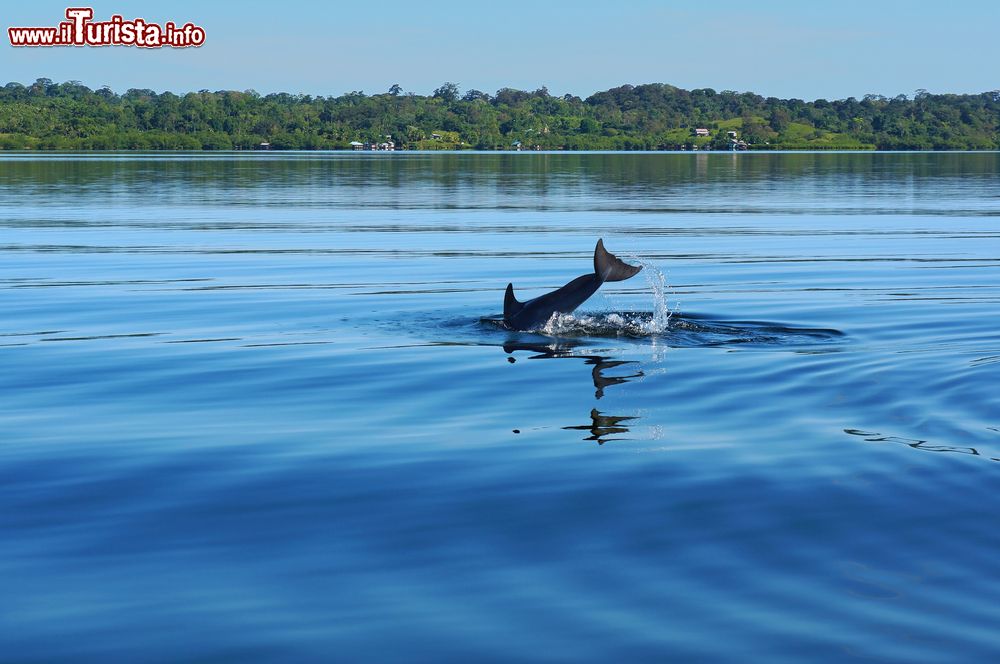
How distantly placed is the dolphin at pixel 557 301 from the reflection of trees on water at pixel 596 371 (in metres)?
1.14

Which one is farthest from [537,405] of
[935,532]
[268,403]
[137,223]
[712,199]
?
[712,199]

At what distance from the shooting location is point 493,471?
41.8 feet

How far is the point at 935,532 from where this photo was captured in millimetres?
10609

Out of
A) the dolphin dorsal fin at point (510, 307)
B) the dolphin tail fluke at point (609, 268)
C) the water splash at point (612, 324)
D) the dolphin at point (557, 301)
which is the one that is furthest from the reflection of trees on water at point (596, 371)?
the dolphin tail fluke at point (609, 268)

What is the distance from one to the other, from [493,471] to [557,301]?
33.4ft

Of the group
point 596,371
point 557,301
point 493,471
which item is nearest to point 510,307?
point 557,301

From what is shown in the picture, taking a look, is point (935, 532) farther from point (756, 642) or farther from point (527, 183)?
point (527, 183)

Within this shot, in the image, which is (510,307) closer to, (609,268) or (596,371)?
(609,268)

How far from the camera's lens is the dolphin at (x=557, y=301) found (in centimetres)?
2231

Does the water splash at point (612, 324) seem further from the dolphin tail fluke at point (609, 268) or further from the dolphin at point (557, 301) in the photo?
the dolphin tail fluke at point (609, 268)

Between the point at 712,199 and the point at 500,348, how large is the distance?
52702mm

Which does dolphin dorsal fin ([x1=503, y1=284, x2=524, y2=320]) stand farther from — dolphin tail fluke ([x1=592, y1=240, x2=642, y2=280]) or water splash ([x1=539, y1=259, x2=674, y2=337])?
water splash ([x1=539, y1=259, x2=674, y2=337])

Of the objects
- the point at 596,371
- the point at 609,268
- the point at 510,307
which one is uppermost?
the point at 609,268

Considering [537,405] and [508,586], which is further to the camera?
[537,405]
